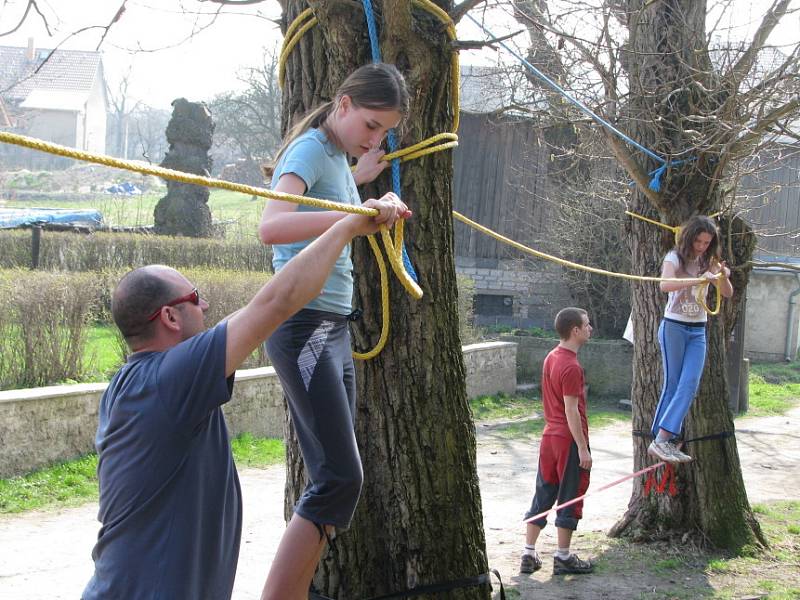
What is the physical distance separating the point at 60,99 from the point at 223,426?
58.1 metres

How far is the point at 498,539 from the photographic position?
7000mm

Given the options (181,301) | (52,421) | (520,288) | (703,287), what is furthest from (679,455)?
(520,288)

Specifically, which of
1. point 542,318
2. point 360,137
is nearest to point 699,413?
point 360,137

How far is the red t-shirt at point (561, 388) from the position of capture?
6031 mm

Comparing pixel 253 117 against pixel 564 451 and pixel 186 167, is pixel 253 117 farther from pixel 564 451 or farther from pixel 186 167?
pixel 564 451

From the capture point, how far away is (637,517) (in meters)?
7.05

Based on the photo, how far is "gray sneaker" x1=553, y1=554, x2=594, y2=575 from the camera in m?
6.06

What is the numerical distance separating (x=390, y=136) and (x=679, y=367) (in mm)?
3320

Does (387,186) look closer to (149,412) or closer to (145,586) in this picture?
(149,412)

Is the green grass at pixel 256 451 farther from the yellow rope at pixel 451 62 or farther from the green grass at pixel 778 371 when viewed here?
the green grass at pixel 778 371

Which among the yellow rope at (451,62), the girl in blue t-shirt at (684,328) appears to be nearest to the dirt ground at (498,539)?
the girl in blue t-shirt at (684,328)

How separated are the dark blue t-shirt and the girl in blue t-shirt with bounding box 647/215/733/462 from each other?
4.34m

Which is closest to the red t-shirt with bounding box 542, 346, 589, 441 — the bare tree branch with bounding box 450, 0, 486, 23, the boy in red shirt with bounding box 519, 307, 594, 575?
the boy in red shirt with bounding box 519, 307, 594, 575

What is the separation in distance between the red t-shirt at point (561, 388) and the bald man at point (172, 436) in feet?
12.3
